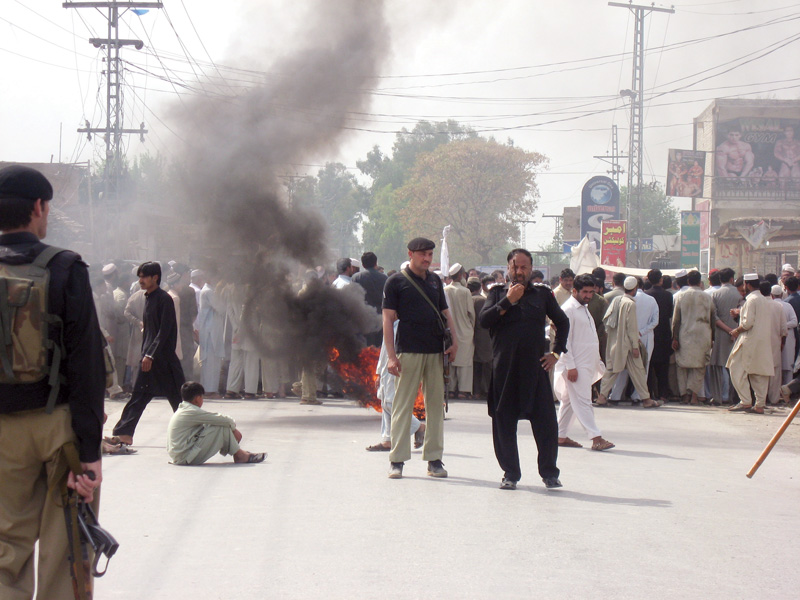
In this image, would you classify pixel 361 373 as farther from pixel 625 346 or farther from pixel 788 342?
pixel 788 342

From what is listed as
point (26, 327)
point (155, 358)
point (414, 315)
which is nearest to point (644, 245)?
point (155, 358)

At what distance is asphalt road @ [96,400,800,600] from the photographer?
4.57 meters

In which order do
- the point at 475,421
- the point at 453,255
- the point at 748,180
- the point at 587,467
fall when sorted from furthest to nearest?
the point at 453,255 → the point at 748,180 → the point at 475,421 → the point at 587,467

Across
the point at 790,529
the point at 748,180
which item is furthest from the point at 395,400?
the point at 748,180

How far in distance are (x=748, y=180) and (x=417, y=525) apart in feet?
187

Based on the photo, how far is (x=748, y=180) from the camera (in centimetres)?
5722

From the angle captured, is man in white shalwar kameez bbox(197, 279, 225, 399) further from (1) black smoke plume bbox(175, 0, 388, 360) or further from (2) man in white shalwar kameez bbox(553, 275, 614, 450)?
(2) man in white shalwar kameez bbox(553, 275, 614, 450)

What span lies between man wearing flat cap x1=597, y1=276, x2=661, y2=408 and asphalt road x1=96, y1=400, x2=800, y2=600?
3.88 metres

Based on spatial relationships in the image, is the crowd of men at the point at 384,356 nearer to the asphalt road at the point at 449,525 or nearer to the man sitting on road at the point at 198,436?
the man sitting on road at the point at 198,436

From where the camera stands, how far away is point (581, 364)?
8977mm

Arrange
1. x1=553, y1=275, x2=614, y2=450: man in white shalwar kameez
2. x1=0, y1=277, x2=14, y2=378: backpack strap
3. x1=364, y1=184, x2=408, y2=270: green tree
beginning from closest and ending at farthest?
x1=0, y1=277, x2=14, y2=378: backpack strap → x1=553, y1=275, x2=614, y2=450: man in white shalwar kameez → x1=364, y1=184, x2=408, y2=270: green tree

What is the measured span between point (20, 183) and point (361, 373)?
8700mm

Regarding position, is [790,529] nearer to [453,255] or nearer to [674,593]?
[674,593]

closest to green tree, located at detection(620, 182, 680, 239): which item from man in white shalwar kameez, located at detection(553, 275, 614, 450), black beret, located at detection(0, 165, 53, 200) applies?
man in white shalwar kameez, located at detection(553, 275, 614, 450)
